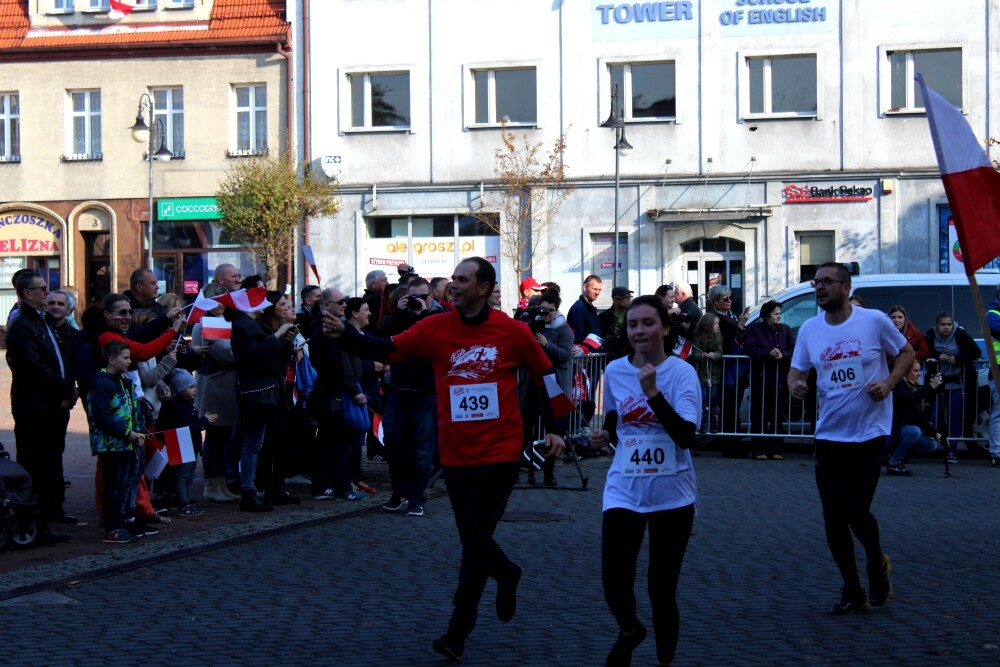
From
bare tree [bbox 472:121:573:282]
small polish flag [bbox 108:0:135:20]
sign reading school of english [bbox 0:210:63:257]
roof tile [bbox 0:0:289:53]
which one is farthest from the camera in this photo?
sign reading school of english [bbox 0:210:63:257]

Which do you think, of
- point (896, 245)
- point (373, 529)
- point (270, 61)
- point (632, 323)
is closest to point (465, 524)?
point (632, 323)

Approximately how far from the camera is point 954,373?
15703mm

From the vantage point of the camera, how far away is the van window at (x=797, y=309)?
17.3 m

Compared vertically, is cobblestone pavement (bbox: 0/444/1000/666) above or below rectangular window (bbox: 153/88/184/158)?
below

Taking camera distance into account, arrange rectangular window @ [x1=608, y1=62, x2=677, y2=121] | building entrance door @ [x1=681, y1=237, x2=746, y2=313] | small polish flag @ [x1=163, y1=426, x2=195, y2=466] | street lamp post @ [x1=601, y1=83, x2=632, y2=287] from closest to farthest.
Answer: small polish flag @ [x1=163, y1=426, x2=195, y2=466] → street lamp post @ [x1=601, y1=83, x2=632, y2=287] → building entrance door @ [x1=681, y1=237, x2=746, y2=313] → rectangular window @ [x1=608, y1=62, x2=677, y2=121]

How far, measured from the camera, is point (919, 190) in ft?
100

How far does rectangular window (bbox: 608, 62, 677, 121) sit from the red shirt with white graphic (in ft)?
83.8

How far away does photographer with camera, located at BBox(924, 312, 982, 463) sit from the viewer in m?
15.6

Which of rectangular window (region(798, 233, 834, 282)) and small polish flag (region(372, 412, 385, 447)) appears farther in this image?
rectangular window (region(798, 233, 834, 282))

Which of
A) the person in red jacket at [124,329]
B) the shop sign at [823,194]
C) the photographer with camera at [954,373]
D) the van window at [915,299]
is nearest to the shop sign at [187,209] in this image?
the shop sign at [823,194]

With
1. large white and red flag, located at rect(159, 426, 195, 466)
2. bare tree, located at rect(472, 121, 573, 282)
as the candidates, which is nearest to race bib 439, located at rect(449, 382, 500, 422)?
large white and red flag, located at rect(159, 426, 195, 466)

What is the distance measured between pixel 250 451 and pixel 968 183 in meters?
6.62

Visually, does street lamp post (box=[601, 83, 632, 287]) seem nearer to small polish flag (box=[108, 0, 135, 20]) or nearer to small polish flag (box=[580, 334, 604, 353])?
small polish flag (box=[580, 334, 604, 353])

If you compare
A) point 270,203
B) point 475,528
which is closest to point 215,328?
point 475,528
